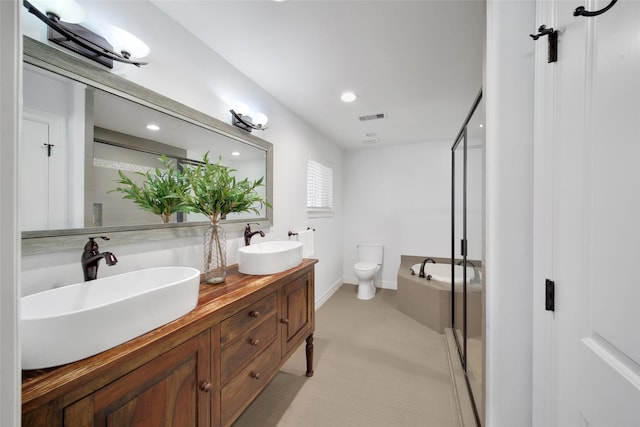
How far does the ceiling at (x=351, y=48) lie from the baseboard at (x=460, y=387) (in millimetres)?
2309

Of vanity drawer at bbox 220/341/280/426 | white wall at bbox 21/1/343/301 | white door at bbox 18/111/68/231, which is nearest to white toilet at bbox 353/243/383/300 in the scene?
white wall at bbox 21/1/343/301

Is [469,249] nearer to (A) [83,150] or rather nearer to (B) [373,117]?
(B) [373,117]

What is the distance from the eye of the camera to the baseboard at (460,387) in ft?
5.01

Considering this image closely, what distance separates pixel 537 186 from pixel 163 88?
1793 mm

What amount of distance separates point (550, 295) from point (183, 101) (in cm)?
193

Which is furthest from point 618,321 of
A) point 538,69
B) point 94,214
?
point 94,214

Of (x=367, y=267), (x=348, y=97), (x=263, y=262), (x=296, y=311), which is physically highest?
(x=348, y=97)

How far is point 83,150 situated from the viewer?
1.05m

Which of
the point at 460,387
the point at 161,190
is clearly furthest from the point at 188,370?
the point at 460,387

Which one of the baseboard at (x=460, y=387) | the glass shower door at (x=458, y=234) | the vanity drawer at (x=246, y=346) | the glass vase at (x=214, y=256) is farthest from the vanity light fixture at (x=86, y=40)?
the baseboard at (x=460, y=387)

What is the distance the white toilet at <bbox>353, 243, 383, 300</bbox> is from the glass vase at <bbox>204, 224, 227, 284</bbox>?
8.14 ft

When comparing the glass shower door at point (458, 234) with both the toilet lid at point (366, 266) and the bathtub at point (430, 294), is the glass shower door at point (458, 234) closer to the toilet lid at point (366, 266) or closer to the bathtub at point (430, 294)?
the bathtub at point (430, 294)

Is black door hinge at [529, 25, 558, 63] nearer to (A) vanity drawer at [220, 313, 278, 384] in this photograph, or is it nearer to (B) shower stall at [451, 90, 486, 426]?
(B) shower stall at [451, 90, 486, 426]

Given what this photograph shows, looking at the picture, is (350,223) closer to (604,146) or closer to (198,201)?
(198,201)
